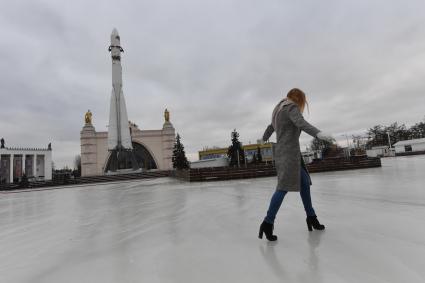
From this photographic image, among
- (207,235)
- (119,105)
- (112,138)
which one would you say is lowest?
(207,235)

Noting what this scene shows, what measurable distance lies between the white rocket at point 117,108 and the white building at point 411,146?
2247 inches

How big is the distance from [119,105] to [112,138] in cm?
563

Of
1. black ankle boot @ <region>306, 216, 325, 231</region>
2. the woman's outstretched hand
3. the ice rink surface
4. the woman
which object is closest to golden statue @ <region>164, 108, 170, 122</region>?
the ice rink surface

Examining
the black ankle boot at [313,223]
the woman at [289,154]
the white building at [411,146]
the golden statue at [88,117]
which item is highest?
the golden statue at [88,117]

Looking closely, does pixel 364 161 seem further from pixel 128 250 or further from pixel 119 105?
pixel 119 105

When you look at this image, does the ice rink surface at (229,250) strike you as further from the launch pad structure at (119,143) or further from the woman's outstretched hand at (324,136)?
the launch pad structure at (119,143)

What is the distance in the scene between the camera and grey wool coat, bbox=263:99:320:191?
264 centimetres

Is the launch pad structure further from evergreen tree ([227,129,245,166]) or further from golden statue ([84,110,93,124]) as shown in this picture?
evergreen tree ([227,129,245,166])

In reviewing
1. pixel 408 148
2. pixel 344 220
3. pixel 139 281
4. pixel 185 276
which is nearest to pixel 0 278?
pixel 139 281

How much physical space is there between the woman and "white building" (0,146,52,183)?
5994 centimetres

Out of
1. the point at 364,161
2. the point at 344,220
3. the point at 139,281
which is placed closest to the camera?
the point at 139,281

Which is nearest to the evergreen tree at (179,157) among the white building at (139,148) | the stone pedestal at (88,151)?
the white building at (139,148)

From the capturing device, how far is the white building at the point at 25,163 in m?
51.7

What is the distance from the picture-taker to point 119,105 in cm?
4041
